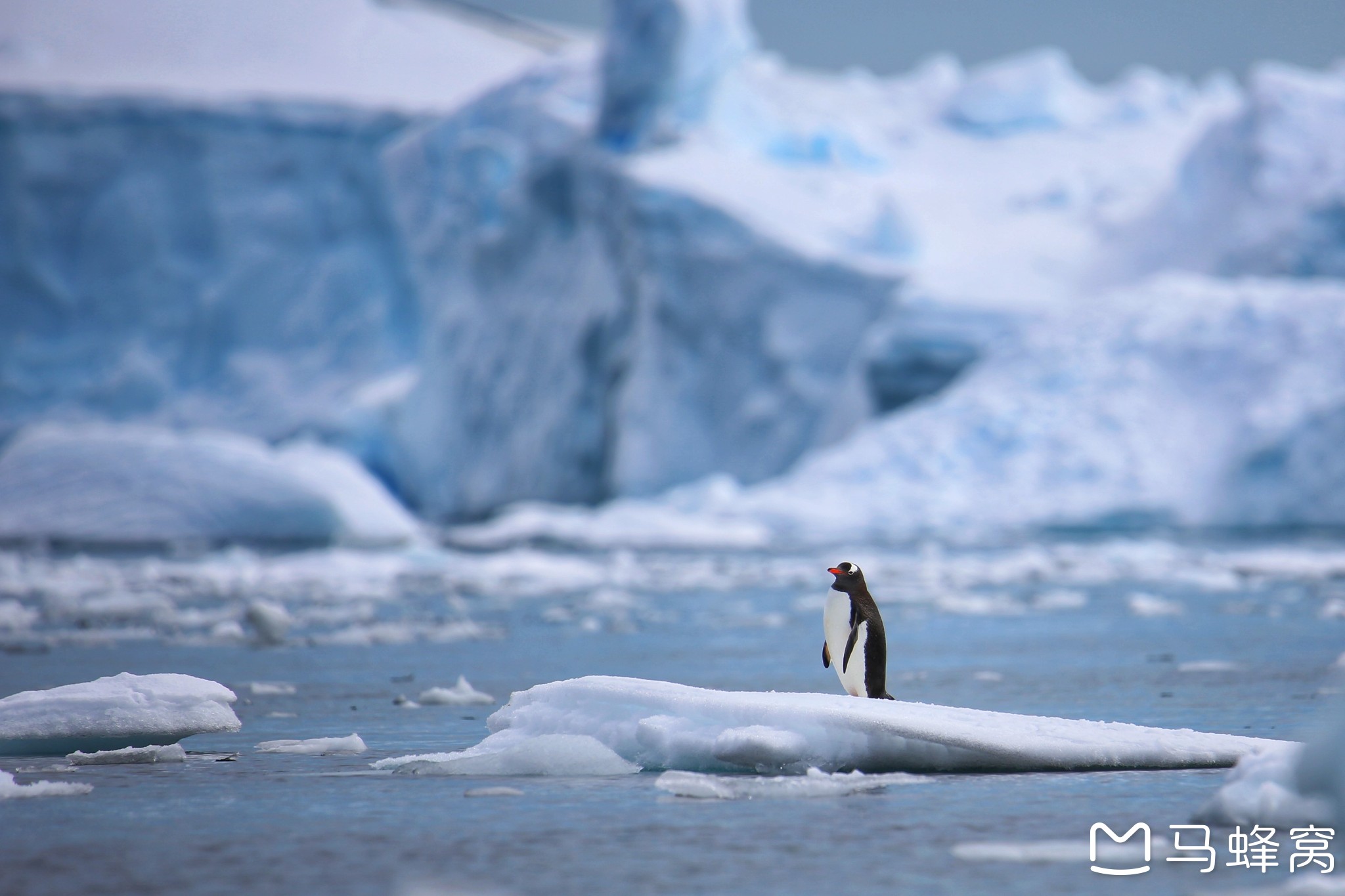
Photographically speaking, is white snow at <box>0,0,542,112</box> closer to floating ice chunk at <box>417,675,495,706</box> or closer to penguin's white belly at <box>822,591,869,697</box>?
floating ice chunk at <box>417,675,495,706</box>

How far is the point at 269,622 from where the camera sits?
6.71 metres

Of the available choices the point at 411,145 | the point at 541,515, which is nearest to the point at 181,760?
the point at 541,515

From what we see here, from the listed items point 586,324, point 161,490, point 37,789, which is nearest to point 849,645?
point 37,789

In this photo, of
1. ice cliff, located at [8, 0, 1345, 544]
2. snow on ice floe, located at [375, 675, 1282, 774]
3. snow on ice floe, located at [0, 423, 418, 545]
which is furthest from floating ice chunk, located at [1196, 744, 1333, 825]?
snow on ice floe, located at [0, 423, 418, 545]

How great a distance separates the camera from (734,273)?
22.1 metres

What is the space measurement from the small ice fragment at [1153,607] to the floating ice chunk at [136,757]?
575cm

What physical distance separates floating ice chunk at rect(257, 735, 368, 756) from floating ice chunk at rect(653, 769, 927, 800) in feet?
2.81

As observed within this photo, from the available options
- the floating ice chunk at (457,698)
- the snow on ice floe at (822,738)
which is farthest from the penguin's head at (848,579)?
the floating ice chunk at (457,698)

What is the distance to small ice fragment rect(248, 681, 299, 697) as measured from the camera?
488 cm

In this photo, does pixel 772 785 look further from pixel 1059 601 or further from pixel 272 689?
pixel 1059 601

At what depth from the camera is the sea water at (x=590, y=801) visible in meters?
2.23

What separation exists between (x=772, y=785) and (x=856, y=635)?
93cm

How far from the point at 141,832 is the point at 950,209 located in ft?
76.5

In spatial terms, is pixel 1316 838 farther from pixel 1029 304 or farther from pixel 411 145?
pixel 411 145
